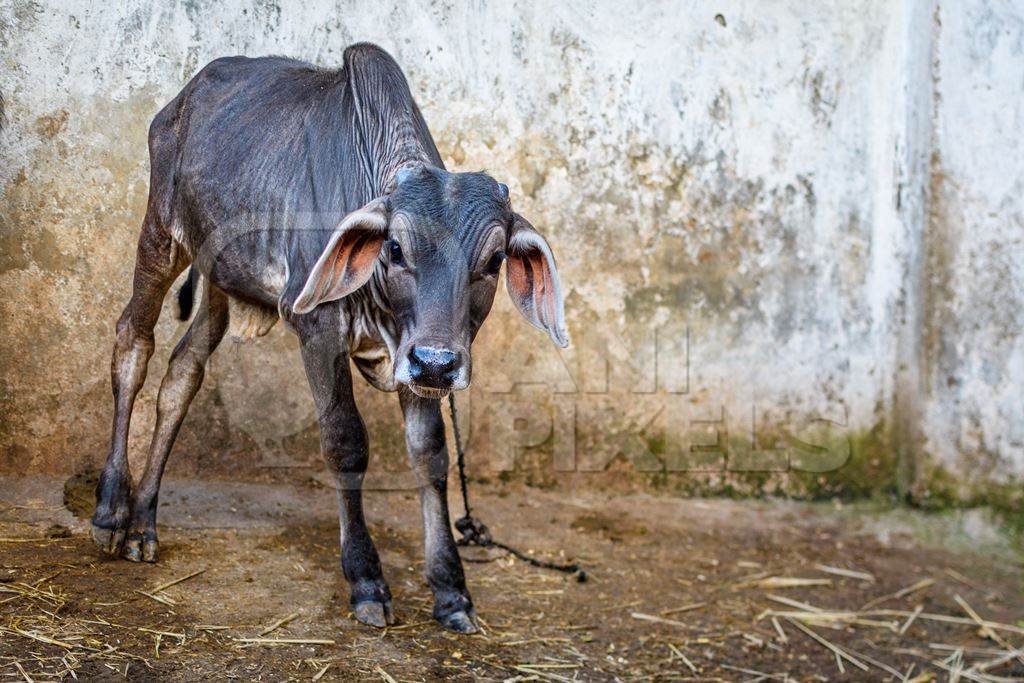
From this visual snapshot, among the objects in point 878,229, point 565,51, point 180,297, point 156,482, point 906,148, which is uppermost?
point 565,51

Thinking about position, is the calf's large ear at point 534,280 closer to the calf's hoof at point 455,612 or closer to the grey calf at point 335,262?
the grey calf at point 335,262

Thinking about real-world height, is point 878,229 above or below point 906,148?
A: below

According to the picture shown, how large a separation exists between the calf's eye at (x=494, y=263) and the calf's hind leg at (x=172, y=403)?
1547mm

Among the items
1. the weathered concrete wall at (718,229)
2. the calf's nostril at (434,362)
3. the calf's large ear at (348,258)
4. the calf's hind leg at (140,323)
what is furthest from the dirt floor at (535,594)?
the calf's large ear at (348,258)

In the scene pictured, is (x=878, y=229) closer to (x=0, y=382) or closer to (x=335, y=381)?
(x=335, y=381)

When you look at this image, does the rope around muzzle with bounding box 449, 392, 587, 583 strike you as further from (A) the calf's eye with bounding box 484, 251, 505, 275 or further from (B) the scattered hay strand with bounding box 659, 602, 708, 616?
(A) the calf's eye with bounding box 484, 251, 505, 275

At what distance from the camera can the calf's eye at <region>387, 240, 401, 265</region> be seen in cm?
361

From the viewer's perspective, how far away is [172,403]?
15.3 feet

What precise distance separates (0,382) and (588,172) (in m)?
2.87

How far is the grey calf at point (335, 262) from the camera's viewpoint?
358 cm

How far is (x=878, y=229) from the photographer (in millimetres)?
5996

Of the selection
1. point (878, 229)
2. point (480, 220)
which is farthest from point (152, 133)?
point (878, 229)

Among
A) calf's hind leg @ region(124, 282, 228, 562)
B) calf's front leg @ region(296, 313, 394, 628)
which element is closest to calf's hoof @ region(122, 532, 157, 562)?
calf's hind leg @ region(124, 282, 228, 562)

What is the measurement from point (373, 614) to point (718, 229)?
2.87 meters
